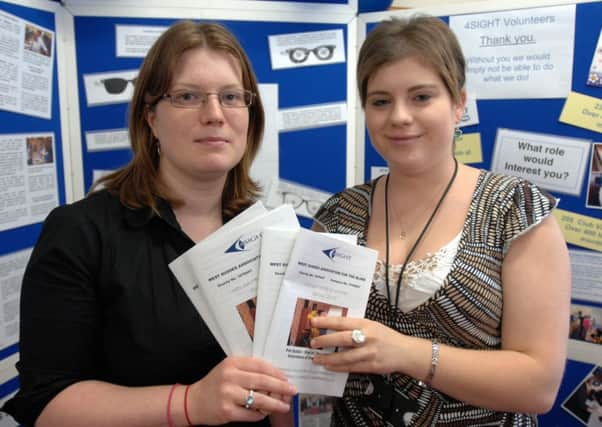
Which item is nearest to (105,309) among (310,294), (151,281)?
(151,281)

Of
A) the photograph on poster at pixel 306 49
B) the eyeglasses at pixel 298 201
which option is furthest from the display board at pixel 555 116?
the eyeglasses at pixel 298 201

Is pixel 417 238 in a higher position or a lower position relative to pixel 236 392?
higher

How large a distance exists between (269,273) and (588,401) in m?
1.27

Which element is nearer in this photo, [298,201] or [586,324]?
[586,324]

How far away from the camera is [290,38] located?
1.77 m

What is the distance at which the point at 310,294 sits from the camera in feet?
3.12

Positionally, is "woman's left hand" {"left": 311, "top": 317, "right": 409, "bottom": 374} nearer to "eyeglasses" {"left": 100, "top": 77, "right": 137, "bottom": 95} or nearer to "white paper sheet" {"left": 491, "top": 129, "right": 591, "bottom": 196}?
"white paper sheet" {"left": 491, "top": 129, "right": 591, "bottom": 196}

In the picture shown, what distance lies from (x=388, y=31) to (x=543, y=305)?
73 centimetres

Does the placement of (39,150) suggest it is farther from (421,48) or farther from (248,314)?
(421,48)

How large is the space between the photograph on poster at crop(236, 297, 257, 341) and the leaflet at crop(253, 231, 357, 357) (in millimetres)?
13

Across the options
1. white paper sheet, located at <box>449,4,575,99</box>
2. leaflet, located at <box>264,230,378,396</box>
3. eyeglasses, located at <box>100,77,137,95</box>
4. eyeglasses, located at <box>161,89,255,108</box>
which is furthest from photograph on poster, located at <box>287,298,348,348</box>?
eyeglasses, located at <box>100,77,137,95</box>

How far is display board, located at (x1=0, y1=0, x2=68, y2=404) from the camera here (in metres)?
1.37

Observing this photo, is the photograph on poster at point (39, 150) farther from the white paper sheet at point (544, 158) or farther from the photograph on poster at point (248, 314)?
the white paper sheet at point (544, 158)

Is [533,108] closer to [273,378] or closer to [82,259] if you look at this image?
[273,378]
